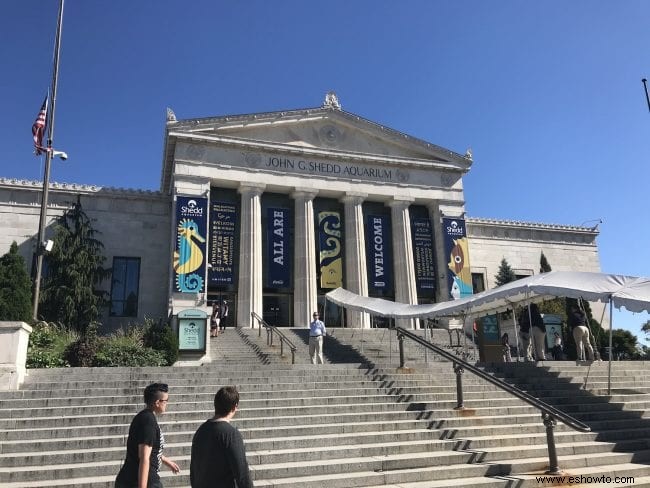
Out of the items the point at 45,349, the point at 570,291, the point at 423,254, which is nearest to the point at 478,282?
the point at 423,254

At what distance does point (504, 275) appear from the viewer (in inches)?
1407

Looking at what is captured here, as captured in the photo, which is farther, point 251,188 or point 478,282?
point 478,282

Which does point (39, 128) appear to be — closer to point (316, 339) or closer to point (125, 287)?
point (125, 287)

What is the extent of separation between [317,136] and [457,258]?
11263mm

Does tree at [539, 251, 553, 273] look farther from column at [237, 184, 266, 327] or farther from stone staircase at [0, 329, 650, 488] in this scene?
stone staircase at [0, 329, 650, 488]

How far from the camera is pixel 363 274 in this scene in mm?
29938

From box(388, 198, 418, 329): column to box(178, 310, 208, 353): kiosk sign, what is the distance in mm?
13282

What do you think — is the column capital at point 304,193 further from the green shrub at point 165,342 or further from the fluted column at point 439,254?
the green shrub at point 165,342

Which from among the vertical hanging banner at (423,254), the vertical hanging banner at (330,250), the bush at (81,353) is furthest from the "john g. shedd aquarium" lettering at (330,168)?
Result: the bush at (81,353)

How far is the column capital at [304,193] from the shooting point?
30312mm

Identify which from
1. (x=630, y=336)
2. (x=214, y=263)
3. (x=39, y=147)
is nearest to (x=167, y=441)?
(x=39, y=147)

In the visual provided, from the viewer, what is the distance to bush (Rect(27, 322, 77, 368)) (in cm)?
1425

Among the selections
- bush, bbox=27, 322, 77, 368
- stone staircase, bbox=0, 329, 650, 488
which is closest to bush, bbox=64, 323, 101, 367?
bush, bbox=27, 322, 77, 368

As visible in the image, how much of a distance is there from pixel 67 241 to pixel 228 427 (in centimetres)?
2635
